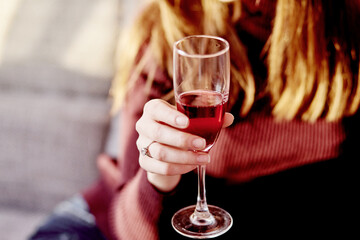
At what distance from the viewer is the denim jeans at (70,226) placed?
4.18 feet

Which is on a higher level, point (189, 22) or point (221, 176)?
point (189, 22)

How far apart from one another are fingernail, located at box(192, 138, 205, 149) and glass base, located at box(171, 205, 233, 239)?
7.0 inches

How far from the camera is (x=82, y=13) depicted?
1.72 meters

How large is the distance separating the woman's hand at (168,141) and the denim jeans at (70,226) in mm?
465

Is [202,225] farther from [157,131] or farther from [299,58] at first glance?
[299,58]

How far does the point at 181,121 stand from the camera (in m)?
0.80

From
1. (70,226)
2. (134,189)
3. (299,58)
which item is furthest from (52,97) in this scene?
(299,58)

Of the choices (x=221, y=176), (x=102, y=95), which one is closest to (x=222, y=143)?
(x=221, y=176)

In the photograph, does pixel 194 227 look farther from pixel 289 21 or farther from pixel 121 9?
pixel 121 9

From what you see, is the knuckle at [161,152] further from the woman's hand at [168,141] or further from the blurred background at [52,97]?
the blurred background at [52,97]

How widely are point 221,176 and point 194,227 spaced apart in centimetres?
35

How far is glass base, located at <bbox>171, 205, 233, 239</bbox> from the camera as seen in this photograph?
89cm

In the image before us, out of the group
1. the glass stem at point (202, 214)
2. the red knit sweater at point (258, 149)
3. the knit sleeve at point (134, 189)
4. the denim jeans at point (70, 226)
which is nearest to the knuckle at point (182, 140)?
the glass stem at point (202, 214)

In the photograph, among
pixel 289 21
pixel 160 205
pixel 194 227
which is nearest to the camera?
pixel 194 227
